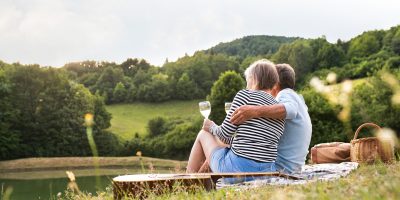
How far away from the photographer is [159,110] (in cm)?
5859

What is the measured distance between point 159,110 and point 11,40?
723 inches

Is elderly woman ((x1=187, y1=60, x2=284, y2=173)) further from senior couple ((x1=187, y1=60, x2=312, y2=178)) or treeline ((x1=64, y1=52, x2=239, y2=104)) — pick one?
treeline ((x1=64, y1=52, x2=239, y2=104))

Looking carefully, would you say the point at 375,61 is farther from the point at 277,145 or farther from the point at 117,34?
the point at 277,145

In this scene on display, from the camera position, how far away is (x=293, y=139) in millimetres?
5703

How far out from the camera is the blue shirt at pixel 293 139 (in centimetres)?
565

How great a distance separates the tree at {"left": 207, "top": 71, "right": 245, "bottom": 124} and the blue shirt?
27.8 m

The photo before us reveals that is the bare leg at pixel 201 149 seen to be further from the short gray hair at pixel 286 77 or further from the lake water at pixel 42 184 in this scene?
the lake water at pixel 42 184

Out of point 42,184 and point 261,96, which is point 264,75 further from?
point 42,184

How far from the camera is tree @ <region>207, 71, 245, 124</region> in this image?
33812mm

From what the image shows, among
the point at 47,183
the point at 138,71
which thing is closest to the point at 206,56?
the point at 138,71

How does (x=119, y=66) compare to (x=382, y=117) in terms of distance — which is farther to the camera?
(x=119, y=66)

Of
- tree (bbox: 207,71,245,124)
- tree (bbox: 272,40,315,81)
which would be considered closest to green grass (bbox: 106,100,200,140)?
tree (bbox: 272,40,315,81)

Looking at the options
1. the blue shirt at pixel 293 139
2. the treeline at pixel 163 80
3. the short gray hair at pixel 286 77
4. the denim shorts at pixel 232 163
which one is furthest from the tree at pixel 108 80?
the denim shorts at pixel 232 163

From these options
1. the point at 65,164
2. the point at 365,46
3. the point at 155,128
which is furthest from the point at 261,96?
the point at 365,46
